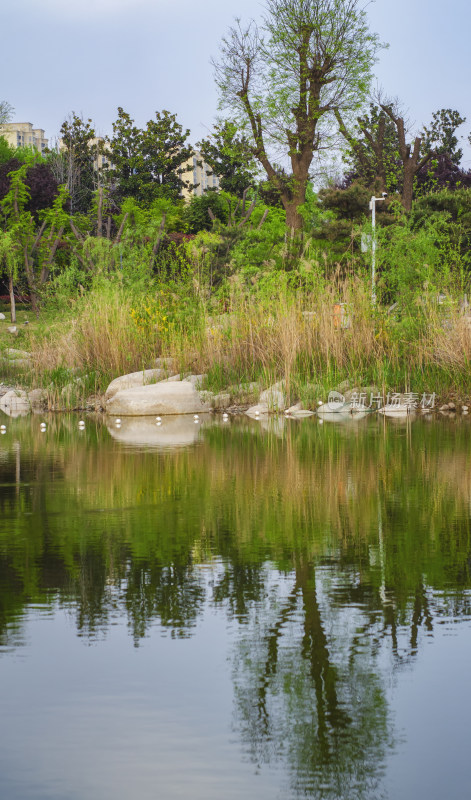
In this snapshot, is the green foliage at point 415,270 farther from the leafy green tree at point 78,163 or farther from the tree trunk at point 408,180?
the leafy green tree at point 78,163

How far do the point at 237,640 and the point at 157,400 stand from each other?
1224 centimetres

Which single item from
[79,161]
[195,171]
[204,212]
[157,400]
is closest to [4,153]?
[79,161]

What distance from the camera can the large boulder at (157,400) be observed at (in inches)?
613

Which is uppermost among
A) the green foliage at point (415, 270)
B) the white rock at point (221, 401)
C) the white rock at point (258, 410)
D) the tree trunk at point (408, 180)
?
the tree trunk at point (408, 180)

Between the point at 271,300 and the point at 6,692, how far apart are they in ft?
46.4

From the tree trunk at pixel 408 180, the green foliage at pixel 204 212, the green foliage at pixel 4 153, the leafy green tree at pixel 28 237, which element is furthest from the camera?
the green foliage at pixel 4 153

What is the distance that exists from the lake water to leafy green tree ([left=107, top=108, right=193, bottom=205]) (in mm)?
41853

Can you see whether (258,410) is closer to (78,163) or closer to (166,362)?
(166,362)

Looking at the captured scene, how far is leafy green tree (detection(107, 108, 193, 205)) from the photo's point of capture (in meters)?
47.5

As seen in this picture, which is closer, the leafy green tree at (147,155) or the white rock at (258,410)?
the white rock at (258,410)

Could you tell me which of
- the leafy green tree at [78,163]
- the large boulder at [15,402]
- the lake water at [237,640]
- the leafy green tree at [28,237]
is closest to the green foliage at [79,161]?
the leafy green tree at [78,163]

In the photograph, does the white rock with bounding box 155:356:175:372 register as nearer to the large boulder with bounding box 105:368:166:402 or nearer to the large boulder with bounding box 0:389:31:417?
the large boulder with bounding box 105:368:166:402

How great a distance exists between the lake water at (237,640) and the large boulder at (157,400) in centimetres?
823

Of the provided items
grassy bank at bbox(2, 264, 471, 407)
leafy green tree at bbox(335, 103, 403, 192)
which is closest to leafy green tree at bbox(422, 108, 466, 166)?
leafy green tree at bbox(335, 103, 403, 192)
